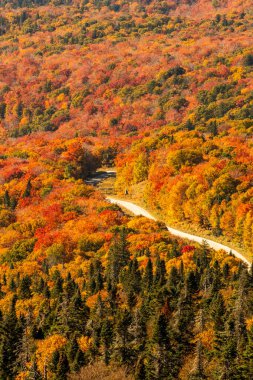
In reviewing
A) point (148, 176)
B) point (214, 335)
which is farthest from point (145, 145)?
point (214, 335)

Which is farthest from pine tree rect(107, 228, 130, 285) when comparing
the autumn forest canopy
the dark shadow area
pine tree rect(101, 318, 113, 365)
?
the dark shadow area

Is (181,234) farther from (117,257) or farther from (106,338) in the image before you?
(106,338)

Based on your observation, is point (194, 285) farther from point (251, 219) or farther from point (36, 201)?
point (36, 201)

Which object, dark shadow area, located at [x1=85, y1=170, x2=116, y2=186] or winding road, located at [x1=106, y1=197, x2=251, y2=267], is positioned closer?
winding road, located at [x1=106, y1=197, x2=251, y2=267]

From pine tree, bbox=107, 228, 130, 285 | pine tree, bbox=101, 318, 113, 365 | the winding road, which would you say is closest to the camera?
pine tree, bbox=101, 318, 113, 365

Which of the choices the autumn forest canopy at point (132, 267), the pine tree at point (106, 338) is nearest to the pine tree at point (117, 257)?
the autumn forest canopy at point (132, 267)

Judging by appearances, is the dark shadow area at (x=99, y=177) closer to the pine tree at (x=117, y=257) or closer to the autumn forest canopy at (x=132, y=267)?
the autumn forest canopy at (x=132, y=267)

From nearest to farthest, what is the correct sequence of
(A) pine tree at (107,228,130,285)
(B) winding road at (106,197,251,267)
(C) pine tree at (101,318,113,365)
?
(C) pine tree at (101,318,113,365) < (A) pine tree at (107,228,130,285) < (B) winding road at (106,197,251,267)

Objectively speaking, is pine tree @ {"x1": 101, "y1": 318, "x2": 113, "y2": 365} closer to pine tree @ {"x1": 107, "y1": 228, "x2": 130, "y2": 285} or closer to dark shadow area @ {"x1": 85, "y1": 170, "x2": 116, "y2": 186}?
pine tree @ {"x1": 107, "y1": 228, "x2": 130, "y2": 285}

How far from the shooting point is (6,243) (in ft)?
363

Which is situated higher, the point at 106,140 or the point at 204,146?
the point at 204,146

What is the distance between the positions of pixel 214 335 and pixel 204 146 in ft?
265

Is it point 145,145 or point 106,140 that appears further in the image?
point 106,140

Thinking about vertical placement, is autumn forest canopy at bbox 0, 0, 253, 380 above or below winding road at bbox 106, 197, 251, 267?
above
